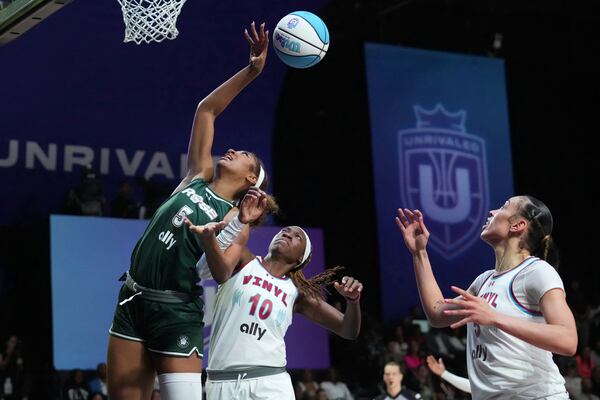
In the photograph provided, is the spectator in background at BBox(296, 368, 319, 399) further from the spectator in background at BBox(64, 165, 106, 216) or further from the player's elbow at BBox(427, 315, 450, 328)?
the player's elbow at BBox(427, 315, 450, 328)

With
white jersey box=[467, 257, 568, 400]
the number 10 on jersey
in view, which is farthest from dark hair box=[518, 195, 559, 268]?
the number 10 on jersey

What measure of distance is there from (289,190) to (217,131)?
3488mm

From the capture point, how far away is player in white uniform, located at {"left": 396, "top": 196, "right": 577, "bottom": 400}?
13.3ft

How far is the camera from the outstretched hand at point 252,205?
4953mm

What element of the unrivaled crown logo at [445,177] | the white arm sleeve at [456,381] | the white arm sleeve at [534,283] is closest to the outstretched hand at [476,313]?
the white arm sleeve at [534,283]

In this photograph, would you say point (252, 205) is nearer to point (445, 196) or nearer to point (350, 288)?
point (350, 288)

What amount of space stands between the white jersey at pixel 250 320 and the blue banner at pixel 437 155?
8.92 m

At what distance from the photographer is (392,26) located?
1809 cm

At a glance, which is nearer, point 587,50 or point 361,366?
point 361,366

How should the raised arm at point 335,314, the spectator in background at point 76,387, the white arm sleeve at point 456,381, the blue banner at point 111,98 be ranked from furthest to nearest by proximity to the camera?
the blue banner at point 111,98
the spectator in background at point 76,387
the white arm sleeve at point 456,381
the raised arm at point 335,314

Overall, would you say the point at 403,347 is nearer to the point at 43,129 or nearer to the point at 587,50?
the point at 43,129

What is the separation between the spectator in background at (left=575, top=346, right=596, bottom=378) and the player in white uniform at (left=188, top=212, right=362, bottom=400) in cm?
938

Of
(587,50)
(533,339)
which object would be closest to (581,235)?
(587,50)

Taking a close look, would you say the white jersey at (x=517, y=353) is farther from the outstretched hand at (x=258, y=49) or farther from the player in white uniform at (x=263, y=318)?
the outstretched hand at (x=258, y=49)
